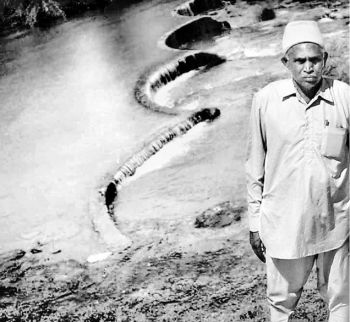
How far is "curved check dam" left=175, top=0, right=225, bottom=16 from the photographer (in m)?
15.5

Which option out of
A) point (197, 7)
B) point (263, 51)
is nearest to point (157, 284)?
point (263, 51)

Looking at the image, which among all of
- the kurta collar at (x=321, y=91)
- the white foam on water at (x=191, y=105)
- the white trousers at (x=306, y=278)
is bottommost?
the white foam on water at (x=191, y=105)

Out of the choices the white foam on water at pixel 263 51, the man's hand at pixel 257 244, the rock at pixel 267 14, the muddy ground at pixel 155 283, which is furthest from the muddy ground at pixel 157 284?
the rock at pixel 267 14

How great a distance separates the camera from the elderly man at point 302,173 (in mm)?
2572

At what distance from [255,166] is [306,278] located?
0.60 metres

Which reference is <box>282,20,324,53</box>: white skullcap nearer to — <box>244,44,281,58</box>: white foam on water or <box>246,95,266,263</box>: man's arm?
<box>246,95,266,263</box>: man's arm

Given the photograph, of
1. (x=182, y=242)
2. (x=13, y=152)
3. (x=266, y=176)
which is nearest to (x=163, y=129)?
(x=13, y=152)

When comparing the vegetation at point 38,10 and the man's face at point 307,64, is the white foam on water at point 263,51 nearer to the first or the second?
the vegetation at point 38,10

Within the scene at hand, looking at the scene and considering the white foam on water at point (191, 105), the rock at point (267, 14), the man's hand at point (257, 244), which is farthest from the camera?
the rock at point (267, 14)

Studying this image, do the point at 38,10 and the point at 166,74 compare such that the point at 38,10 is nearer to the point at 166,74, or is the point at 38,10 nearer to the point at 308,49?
the point at 166,74

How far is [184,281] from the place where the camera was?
4.55 m

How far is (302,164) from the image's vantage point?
2.60m

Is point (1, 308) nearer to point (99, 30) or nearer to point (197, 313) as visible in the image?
point (197, 313)

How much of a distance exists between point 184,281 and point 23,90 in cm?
761
